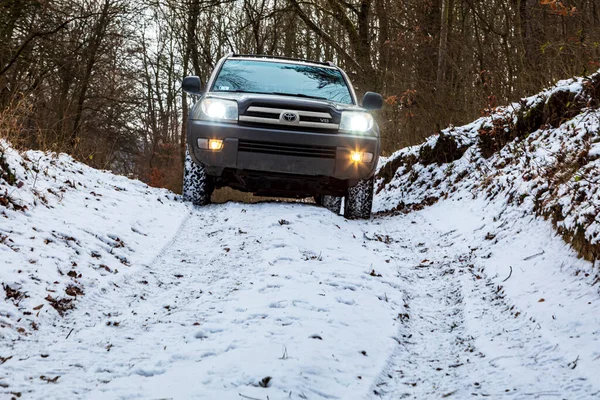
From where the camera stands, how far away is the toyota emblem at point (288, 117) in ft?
21.0

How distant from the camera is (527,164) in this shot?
647 cm

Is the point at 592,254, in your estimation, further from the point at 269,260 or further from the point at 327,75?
the point at 327,75

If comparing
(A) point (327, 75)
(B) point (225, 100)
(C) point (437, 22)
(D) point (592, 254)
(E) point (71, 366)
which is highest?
(C) point (437, 22)

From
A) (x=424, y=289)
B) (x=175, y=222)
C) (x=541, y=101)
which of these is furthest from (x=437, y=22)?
(x=424, y=289)

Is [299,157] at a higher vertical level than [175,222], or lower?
higher

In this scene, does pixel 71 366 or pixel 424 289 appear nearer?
pixel 71 366

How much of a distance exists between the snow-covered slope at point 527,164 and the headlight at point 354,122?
168 cm

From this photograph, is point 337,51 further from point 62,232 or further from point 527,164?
point 62,232

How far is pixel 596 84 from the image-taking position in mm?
6652

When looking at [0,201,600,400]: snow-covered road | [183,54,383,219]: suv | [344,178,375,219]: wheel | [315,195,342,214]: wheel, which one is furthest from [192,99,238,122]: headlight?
[315,195,342,214]: wheel

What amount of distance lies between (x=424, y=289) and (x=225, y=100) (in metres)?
3.28

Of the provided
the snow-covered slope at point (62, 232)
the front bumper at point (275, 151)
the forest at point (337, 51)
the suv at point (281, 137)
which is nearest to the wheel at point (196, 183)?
the snow-covered slope at point (62, 232)

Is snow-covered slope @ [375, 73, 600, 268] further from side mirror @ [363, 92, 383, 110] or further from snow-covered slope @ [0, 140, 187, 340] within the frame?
snow-covered slope @ [0, 140, 187, 340]

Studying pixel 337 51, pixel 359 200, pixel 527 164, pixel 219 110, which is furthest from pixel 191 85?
pixel 337 51
